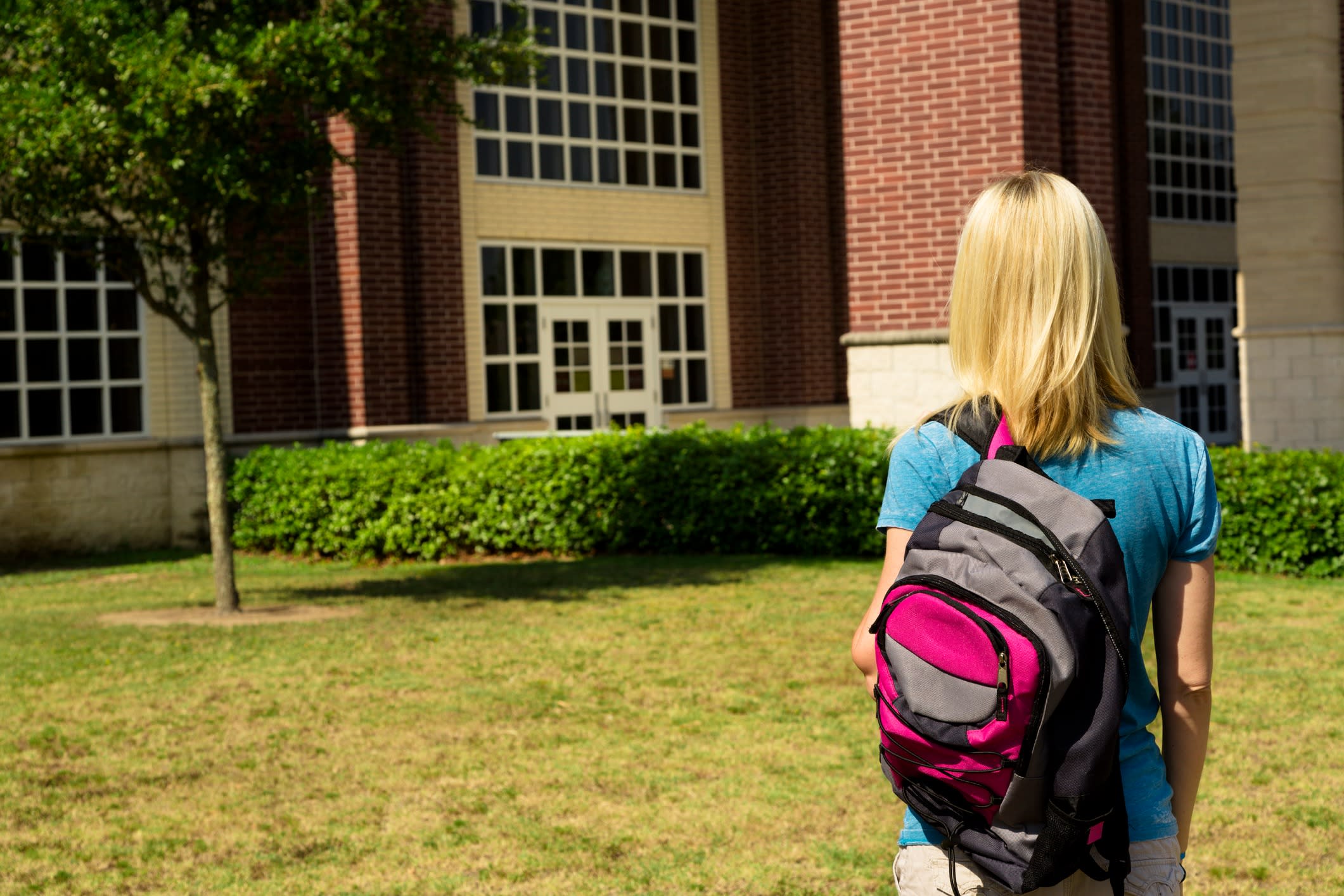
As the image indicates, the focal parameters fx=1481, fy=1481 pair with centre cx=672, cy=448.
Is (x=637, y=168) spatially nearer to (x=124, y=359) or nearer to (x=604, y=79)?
(x=604, y=79)

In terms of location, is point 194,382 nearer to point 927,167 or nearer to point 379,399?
point 379,399

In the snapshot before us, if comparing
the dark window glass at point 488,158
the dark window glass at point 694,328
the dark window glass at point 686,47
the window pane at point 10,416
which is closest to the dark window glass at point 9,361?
the window pane at point 10,416

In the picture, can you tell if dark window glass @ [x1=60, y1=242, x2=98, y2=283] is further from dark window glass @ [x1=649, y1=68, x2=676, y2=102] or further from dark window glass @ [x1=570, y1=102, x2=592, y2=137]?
dark window glass @ [x1=649, y1=68, x2=676, y2=102]

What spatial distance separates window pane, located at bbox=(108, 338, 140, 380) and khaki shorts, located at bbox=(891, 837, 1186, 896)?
1453cm

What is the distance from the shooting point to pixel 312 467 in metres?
14.3

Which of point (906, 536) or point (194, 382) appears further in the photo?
point (194, 382)

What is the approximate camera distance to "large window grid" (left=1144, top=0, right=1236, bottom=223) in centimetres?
2316

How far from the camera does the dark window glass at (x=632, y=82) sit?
64.3 ft

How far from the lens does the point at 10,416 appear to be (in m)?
14.5

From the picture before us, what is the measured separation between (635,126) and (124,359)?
24.6ft

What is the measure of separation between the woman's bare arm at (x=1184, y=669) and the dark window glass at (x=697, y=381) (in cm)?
1782

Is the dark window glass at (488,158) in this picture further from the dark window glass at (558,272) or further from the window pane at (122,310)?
the window pane at (122,310)

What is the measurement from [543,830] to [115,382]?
11.5 metres

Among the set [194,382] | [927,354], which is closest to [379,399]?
[194,382]
